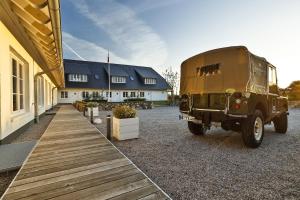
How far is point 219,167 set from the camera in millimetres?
3926

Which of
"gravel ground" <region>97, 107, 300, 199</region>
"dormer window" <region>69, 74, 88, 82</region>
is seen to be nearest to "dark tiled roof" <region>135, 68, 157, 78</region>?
"dormer window" <region>69, 74, 88, 82</region>

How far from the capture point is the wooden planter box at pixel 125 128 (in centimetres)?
630

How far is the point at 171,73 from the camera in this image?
47375 mm

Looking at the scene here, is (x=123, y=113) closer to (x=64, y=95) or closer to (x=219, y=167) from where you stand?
(x=219, y=167)

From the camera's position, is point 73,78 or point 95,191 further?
point 73,78

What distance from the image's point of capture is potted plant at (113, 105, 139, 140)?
6.32 metres

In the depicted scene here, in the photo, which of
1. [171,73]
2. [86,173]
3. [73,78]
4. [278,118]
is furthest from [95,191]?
[171,73]

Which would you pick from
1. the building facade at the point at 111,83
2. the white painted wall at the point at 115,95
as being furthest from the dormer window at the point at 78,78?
the white painted wall at the point at 115,95

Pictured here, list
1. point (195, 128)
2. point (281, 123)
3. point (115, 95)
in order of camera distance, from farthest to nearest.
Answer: point (115, 95)
point (281, 123)
point (195, 128)

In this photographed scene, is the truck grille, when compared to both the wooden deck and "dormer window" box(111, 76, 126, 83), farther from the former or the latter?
"dormer window" box(111, 76, 126, 83)

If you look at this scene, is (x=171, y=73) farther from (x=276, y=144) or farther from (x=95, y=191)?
(x=95, y=191)

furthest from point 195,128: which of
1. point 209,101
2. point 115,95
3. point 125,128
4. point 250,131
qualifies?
point 115,95

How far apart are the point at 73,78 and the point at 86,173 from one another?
3159cm

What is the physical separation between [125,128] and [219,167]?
351 centimetres
